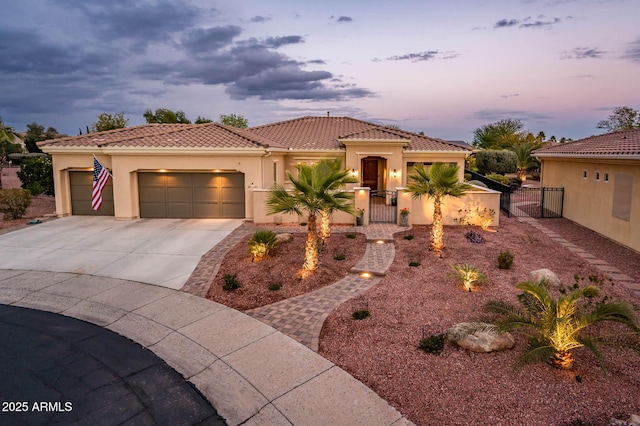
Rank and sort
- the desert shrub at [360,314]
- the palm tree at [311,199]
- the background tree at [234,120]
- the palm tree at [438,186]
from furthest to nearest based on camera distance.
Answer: the background tree at [234,120]
the palm tree at [438,186]
the palm tree at [311,199]
the desert shrub at [360,314]

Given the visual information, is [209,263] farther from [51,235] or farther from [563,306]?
[563,306]

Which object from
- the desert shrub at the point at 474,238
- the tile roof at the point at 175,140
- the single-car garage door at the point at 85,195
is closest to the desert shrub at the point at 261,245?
the tile roof at the point at 175,140

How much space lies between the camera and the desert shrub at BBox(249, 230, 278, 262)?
13211mm

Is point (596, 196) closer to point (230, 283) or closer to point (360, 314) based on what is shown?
point (360, 314)

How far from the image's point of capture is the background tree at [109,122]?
41.4m

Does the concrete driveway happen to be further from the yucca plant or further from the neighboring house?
the neighboring house

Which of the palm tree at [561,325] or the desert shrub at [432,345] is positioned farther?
the desert shrub at [432,345]

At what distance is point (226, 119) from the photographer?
204 ft

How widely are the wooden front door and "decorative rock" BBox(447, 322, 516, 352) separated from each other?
19397 millimetres

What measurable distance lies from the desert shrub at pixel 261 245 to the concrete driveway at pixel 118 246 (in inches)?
77.5

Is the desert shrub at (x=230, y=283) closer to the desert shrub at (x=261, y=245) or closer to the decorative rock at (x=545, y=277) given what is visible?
the desert shrub at (x=261, y=245)

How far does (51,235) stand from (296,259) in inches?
437

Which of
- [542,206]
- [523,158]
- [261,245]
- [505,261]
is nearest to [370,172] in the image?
→ [542,206]

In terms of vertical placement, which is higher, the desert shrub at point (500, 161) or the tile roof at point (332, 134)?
the tile roof at point (332, 134)
